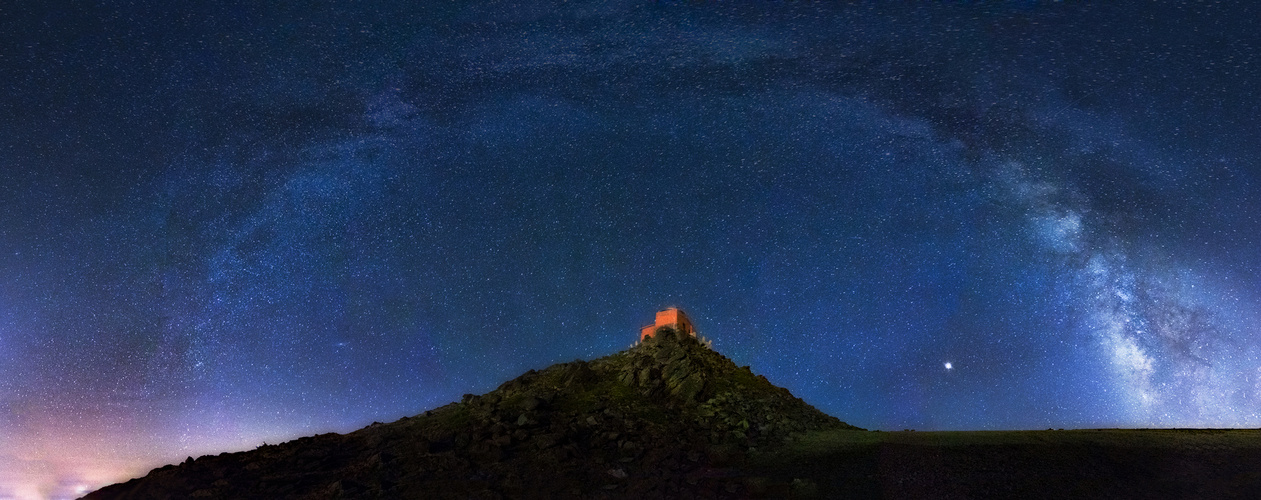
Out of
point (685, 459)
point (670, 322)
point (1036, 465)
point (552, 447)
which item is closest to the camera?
point (1036, 465)

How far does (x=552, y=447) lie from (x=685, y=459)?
723 centimetres

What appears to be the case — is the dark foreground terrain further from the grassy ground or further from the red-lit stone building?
the red-lit stone building

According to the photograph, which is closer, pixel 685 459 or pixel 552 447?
pixel 685 459

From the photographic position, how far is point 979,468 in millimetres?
32000

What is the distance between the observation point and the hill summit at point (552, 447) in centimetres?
3372

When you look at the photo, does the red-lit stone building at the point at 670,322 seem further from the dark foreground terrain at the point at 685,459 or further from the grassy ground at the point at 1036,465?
the grassy ground at the point at 1036,465

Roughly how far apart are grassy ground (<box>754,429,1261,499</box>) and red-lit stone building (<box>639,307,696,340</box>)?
997 inches

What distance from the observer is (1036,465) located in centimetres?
3172

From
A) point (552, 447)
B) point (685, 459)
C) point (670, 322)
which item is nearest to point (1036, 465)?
point (685, 459)

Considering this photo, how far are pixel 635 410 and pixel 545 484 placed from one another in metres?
11.4

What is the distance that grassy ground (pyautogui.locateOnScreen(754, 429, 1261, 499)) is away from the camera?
2908cm

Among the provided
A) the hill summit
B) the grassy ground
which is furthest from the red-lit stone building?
the grassy ground

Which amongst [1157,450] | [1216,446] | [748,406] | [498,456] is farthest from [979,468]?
[498,456]

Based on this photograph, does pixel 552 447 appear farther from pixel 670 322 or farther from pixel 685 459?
pixel 670 322
